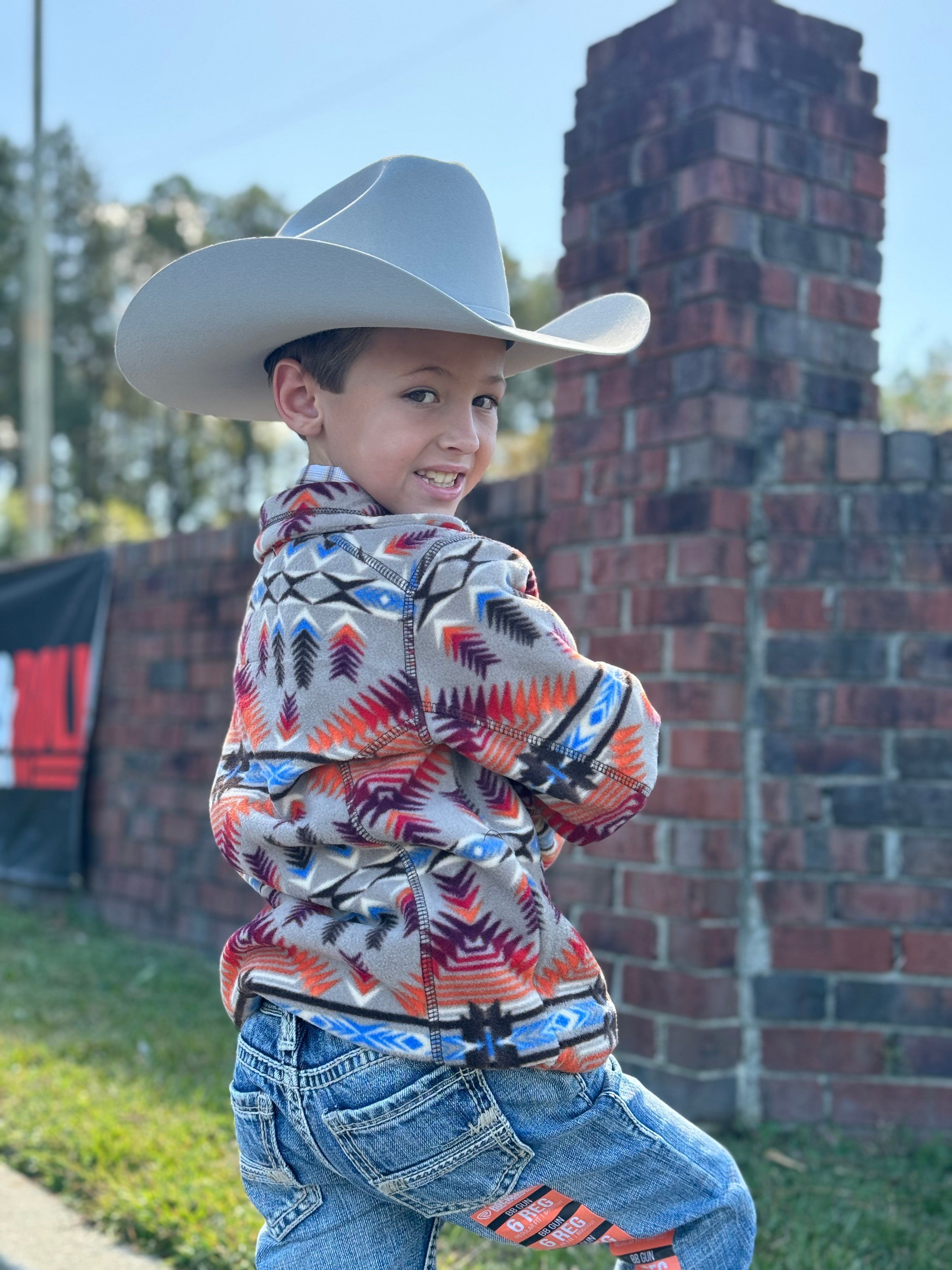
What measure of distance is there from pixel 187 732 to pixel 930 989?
3.52 metres

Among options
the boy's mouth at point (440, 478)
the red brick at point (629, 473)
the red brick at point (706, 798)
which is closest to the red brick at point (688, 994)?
the red brick at point (706, 798)

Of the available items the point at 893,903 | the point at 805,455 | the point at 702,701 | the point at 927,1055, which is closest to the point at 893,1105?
the point at 927,1055

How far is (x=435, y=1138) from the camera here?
4.69 feet

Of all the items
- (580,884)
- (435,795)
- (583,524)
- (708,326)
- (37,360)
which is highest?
(37,360)

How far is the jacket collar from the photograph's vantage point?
5.04 feet


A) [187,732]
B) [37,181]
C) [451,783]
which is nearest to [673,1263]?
[451,783]

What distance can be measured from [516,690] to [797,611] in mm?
2142

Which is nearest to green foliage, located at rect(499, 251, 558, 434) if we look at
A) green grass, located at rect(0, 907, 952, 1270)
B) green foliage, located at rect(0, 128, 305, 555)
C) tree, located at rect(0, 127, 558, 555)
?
tree, located at rect(0, 127, 558, 555)

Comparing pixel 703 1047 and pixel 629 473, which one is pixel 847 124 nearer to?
pixel 629 473

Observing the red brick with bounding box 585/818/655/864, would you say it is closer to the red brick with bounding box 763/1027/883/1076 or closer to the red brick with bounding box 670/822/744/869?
the red brick with bounding box 670/822/744/869

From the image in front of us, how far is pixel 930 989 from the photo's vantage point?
10.8ft

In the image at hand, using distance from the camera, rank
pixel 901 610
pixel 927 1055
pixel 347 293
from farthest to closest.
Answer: pixel 901 610, pixel 927 1055, pixel 347 293

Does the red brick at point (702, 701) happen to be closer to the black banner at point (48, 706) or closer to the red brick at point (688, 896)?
the red brick at point (688, 896)

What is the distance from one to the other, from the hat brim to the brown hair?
0.07ft
